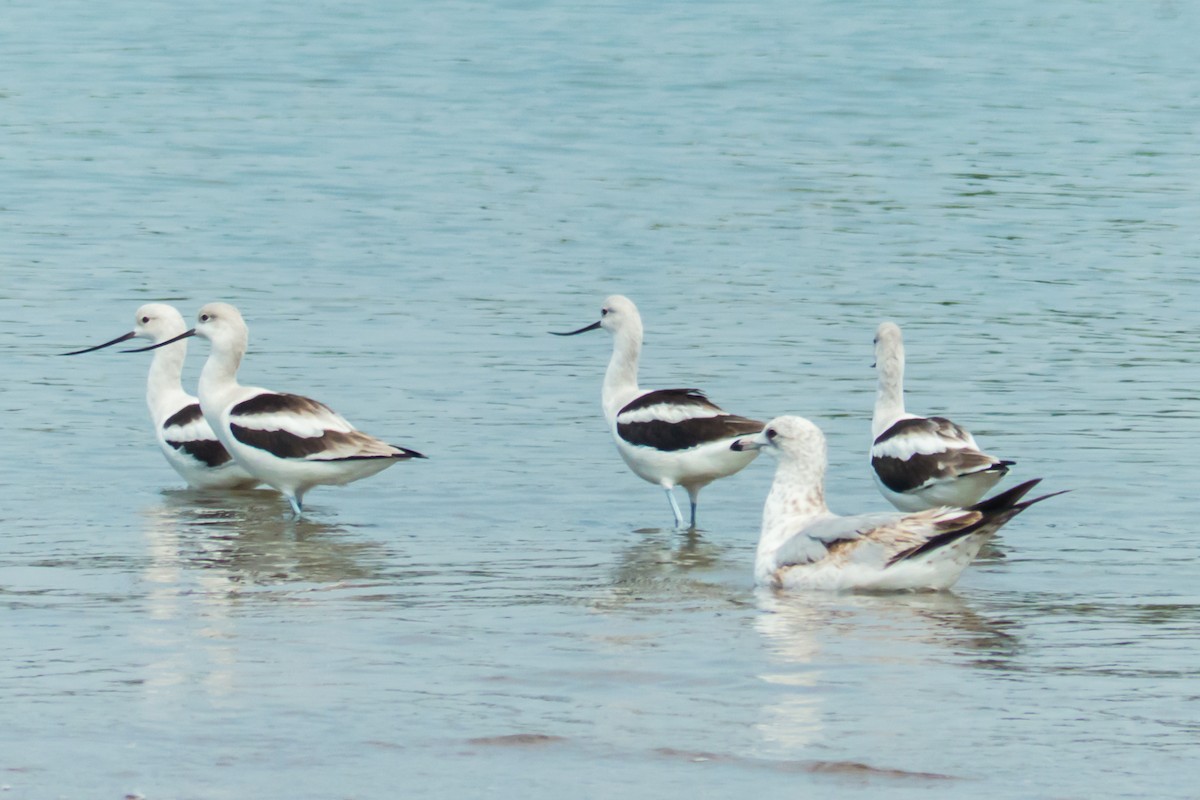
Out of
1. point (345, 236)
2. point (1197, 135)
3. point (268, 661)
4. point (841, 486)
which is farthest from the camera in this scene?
point (1197, 135)

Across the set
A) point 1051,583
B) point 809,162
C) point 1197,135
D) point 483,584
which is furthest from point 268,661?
point 1197,135

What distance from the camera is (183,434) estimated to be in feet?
46.7

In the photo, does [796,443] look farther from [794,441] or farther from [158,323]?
[158,323]

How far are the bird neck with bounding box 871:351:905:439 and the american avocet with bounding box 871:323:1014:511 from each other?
1.95 ft

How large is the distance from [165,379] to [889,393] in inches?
190

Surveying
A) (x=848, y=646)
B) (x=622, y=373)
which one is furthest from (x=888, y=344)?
(x=848, y=646)

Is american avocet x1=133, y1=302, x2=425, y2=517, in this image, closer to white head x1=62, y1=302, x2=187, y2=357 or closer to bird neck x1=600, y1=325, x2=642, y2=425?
bird neck x1=600, y1=325, x2=642, y2=425

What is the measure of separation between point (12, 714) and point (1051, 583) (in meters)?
5.22

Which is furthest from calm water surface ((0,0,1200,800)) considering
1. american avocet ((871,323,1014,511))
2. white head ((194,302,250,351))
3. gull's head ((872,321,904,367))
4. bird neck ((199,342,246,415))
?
white head ((194,302,250,351))

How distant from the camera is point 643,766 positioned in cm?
792

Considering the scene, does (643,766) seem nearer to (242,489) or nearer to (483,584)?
(483,584)

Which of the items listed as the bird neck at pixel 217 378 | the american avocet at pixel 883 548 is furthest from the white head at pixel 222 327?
the american avocet at pixel 883 548

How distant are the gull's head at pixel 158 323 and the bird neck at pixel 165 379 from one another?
0.25 metres

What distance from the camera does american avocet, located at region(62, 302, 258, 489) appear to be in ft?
46.3
